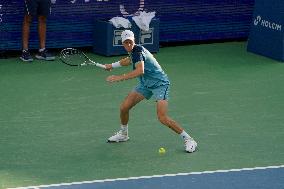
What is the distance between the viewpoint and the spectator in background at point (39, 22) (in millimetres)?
16719

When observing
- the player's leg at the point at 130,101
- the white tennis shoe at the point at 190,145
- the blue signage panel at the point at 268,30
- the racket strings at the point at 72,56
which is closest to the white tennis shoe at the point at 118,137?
the player's leg at the point at 130,101

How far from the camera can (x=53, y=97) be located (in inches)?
566

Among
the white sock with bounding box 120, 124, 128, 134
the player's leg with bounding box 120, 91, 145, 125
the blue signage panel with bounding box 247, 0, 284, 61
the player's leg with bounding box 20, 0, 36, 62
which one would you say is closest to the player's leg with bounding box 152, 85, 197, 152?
the player's leg with bounding box 120, 91, 145, 125

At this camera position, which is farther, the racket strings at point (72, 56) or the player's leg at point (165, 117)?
the racket strings at point (72, 56)

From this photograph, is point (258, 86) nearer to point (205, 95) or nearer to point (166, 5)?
point (205, 95)

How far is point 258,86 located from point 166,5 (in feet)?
12.6

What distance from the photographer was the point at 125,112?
12.0 m

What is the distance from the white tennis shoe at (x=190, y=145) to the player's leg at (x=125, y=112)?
85cm

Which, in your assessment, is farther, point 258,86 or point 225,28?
point 225,28

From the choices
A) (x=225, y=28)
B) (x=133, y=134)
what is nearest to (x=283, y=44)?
(x=225, y=28)

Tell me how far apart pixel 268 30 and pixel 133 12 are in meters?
2.83

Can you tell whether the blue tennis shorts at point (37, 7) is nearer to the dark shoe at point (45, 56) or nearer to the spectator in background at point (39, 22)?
the spectator in background at point (39, 22)

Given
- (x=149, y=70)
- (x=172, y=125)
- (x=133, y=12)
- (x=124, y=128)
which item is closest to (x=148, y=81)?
(x=149, y=70)

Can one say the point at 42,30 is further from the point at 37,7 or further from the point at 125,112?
the point at 125,112
